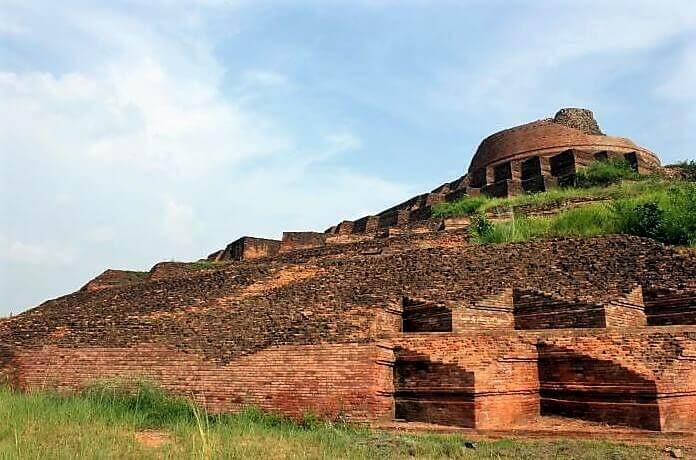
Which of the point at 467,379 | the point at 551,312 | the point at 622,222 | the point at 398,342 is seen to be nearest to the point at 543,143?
the point at 622,222

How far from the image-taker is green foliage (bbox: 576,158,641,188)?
21.2 meters

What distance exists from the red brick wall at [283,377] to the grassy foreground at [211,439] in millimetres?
320

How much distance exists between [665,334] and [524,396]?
190 cm

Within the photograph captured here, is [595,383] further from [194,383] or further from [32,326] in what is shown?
[32,326]

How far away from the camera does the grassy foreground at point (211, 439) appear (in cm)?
581

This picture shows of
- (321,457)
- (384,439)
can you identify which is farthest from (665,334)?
(321,457)

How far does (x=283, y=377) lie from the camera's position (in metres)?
8.96

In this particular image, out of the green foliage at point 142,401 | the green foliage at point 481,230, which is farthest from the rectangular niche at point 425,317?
the green foliage at point 481,230

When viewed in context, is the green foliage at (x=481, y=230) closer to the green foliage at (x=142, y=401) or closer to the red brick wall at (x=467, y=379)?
the red brick wall at (x=467, y=379)

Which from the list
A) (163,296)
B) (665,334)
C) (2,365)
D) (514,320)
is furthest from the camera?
(163,296)

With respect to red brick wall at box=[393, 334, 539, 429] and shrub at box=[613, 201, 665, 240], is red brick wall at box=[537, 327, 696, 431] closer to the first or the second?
red brick wall at box=[393, 334, 539, 429]

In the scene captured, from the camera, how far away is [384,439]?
7367 millimetres

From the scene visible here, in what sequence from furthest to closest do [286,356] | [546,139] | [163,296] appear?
[546,139]
[163,296]
[286,356]

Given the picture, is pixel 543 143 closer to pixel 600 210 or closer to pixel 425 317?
pixel 600 210
